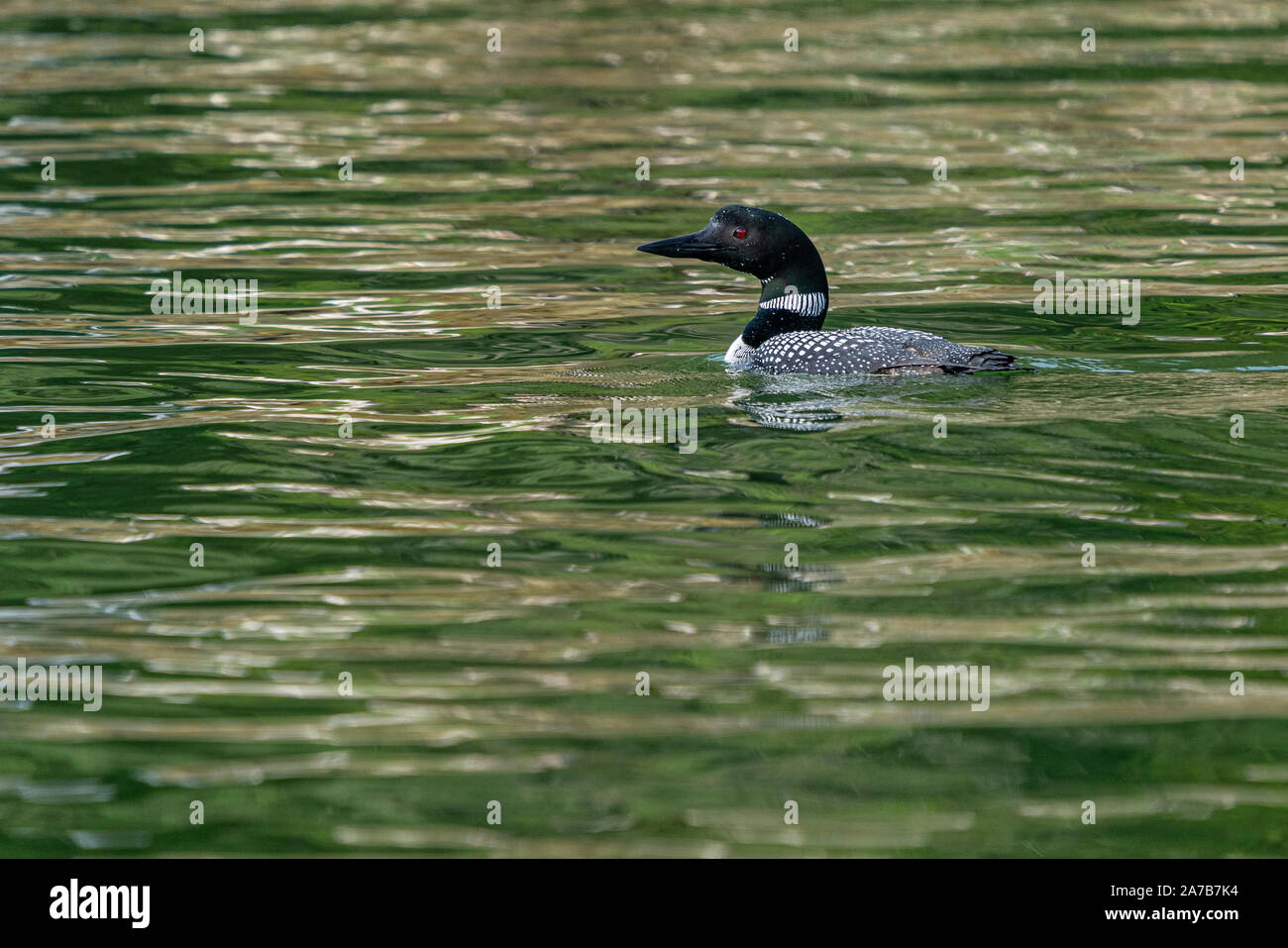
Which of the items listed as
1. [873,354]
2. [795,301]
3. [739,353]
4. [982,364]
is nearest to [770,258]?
[795,301]

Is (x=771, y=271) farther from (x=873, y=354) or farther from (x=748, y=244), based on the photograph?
(x=873, y=354)

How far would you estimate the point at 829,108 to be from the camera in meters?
16.4

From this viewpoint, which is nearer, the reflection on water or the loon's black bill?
the reflection on water

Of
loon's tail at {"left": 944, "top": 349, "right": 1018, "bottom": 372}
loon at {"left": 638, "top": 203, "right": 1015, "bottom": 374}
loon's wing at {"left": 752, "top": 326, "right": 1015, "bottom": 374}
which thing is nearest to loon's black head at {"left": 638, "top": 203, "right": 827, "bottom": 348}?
loon at {"left": 638, "top": 203, "right": 1015, "bottom": 374}

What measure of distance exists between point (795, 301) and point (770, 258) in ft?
0.84

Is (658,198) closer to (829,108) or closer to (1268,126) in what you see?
(829,108)

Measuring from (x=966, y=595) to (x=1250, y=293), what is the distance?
5375 millimetres

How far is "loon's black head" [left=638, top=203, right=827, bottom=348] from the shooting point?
9.13 m

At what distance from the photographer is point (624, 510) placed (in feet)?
22.3

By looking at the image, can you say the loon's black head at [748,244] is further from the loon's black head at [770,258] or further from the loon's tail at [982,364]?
the loon's tail at [982,364]

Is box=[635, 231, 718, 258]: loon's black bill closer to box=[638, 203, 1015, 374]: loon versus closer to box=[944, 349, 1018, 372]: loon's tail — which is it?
box=[638, 203, 1015, 374]: loon

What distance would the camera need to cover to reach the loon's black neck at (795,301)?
9164mm

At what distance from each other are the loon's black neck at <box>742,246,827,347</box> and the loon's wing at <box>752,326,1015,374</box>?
41 centimetres

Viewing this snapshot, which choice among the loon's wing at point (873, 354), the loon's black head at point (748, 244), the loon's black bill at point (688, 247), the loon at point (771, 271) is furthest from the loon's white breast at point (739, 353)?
the loon's black bill at point (688, 247)
